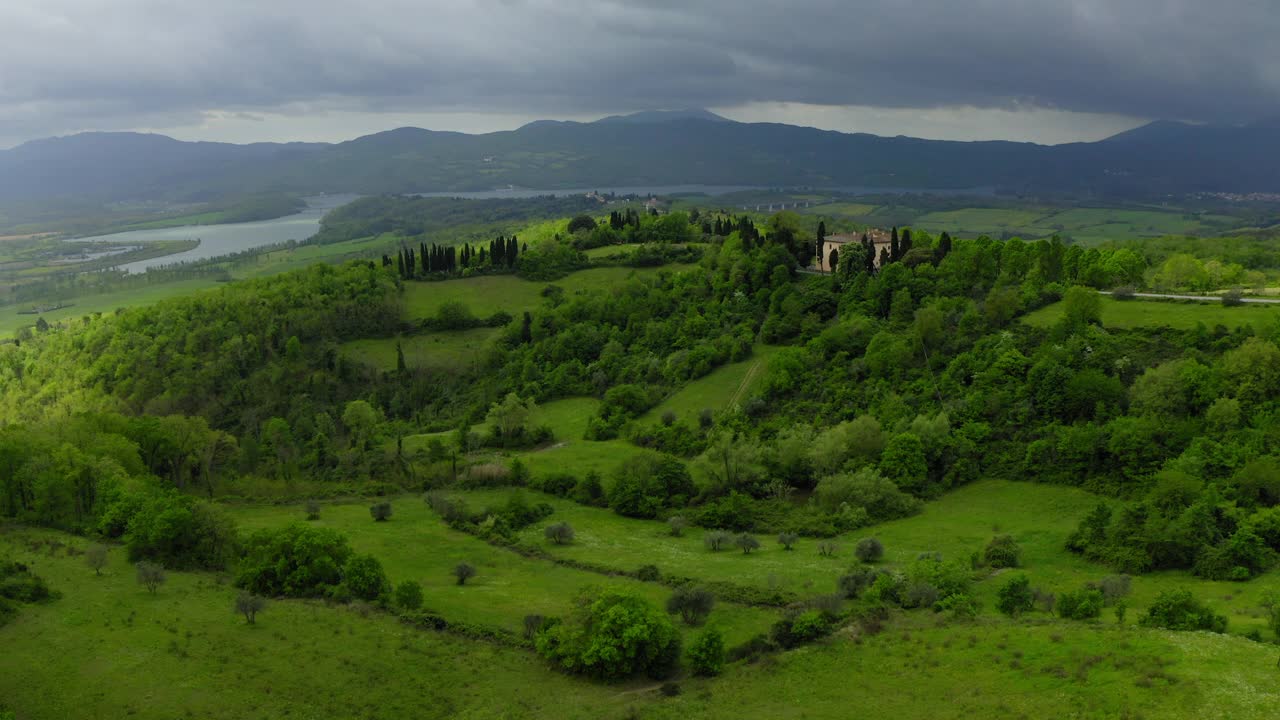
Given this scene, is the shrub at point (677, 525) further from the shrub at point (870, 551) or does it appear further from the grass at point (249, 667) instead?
the grass at point (249, 667)

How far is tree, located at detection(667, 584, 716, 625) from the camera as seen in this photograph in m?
43.5

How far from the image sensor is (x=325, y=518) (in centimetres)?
6488

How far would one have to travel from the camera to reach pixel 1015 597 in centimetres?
4191

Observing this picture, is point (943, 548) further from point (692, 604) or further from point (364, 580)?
point (364, 580)

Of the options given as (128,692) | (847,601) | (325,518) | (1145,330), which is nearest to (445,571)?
(325,518)

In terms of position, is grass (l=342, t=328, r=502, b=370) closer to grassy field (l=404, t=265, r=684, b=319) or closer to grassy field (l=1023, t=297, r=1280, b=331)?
grassy field (l=404, t=265, r=684, b=319)

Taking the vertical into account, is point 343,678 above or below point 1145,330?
below

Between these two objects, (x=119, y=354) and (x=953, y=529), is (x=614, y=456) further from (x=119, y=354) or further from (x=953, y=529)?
(x=119, y=354)

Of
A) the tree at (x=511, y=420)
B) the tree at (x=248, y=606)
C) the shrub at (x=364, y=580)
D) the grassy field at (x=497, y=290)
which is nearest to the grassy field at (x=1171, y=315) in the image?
the tree at (x=511, y=420)

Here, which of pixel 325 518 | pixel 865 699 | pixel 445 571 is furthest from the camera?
pixel 325 518

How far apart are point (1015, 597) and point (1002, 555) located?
31.3ft

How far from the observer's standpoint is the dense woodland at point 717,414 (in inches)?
2029

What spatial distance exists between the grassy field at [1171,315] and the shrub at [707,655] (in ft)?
187

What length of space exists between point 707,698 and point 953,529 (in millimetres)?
30286
